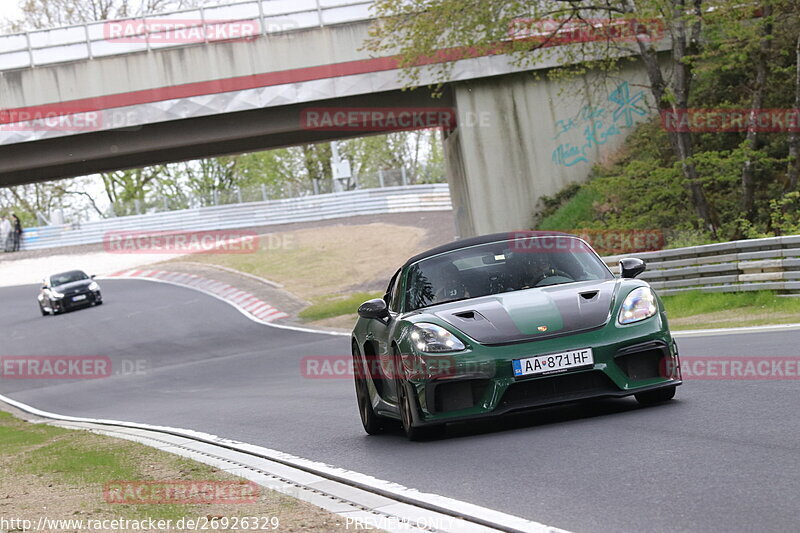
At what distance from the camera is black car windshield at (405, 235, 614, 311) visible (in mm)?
8758

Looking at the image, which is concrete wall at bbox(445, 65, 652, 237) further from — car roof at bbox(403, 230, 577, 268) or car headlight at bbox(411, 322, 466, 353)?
car headlight at bbox(411, 322, 466, 353)

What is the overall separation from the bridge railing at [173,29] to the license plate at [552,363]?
23929 mm

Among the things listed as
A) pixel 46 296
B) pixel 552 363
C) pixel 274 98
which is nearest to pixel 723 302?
pixel 552 363

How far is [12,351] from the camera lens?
109 feet

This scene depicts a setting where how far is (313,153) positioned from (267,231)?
2552 cm

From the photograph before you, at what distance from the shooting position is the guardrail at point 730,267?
17.3m

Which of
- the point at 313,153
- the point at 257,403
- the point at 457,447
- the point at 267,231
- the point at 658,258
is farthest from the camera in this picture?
the point at 313,153

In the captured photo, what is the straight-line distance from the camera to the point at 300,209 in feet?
212

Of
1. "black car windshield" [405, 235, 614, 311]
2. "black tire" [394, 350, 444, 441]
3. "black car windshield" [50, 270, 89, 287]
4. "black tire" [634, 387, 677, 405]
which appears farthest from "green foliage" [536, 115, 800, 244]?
"black car windshield" [50, 270, 89, 287]

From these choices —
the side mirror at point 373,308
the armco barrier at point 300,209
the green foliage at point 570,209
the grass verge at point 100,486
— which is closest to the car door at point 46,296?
the green foliage at point 570,209

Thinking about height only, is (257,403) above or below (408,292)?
below

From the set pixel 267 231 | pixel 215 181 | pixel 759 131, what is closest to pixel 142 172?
pixel 215 181

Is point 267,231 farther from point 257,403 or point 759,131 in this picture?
point 257,403

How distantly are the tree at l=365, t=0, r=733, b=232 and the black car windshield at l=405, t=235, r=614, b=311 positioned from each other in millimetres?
14652
